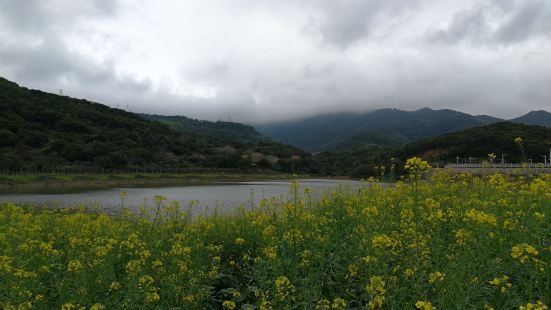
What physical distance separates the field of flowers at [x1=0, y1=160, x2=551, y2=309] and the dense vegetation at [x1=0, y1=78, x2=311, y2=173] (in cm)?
8479

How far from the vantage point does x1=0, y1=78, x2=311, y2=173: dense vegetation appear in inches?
3701

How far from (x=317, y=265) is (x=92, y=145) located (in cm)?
12090

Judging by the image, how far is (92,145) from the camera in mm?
111375

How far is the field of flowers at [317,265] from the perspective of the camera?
4.32 metres

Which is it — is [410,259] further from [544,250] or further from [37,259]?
[37,259]

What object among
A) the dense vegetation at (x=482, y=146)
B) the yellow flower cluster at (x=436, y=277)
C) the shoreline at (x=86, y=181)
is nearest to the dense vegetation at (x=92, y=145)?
the shoreline at (x=86, y=181)

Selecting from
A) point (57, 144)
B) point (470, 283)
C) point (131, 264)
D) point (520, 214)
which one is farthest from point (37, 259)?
point (57, 144)

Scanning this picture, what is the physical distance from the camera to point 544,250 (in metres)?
4.87

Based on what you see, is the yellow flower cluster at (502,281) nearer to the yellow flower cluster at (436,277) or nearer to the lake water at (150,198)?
the yellow flower cluster at (436,277)

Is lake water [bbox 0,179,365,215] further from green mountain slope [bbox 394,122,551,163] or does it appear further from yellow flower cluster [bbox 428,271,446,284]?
green mountain slope [bbox 394,122,551,163]

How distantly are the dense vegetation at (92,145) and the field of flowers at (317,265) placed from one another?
278ft

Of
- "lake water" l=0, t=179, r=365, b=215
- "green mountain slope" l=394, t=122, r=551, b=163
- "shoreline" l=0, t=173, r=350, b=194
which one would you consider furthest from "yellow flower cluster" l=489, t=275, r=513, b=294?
"green mountain slope" l=394, t=122, r=551, b=163

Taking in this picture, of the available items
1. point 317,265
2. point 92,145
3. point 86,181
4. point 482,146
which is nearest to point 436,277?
point 317,265

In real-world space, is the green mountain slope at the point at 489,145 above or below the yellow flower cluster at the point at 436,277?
above
